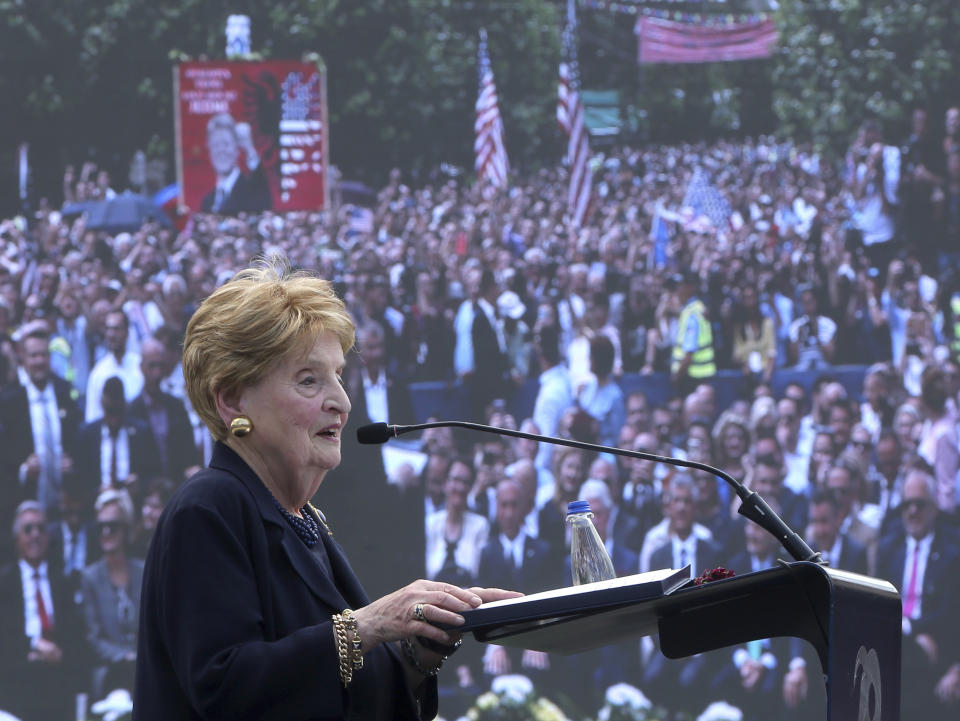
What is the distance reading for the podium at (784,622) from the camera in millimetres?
1414

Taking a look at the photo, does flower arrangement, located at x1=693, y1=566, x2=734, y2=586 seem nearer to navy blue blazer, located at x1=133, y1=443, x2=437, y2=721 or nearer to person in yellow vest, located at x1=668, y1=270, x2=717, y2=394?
navy blue blazer, located at x1=133, y1=443, x2=437, y2=721

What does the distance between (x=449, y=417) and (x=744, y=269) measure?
1695 mm

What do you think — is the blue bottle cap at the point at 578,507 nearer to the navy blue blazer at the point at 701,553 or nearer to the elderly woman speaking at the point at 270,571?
the elderly woman speaking at the point at 270,571

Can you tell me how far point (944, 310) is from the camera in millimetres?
5812

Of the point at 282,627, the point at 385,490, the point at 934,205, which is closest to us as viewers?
the point at 282,627

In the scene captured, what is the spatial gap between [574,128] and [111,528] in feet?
9.98

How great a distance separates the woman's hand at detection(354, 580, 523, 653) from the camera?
1409 millimetres

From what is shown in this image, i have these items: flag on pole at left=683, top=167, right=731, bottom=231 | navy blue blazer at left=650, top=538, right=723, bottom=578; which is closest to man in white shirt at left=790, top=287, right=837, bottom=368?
flag on pole at left=683, top=167, right=731, bottom=231

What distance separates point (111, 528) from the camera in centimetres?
541

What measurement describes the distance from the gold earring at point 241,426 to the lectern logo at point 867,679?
0.87m

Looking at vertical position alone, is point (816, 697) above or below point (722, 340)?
below

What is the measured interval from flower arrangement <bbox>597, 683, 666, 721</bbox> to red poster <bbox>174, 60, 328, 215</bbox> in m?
2.81

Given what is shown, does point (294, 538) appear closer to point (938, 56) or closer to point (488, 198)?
point (488, 198)

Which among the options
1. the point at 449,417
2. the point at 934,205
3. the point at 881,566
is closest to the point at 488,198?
the point at 449,417
